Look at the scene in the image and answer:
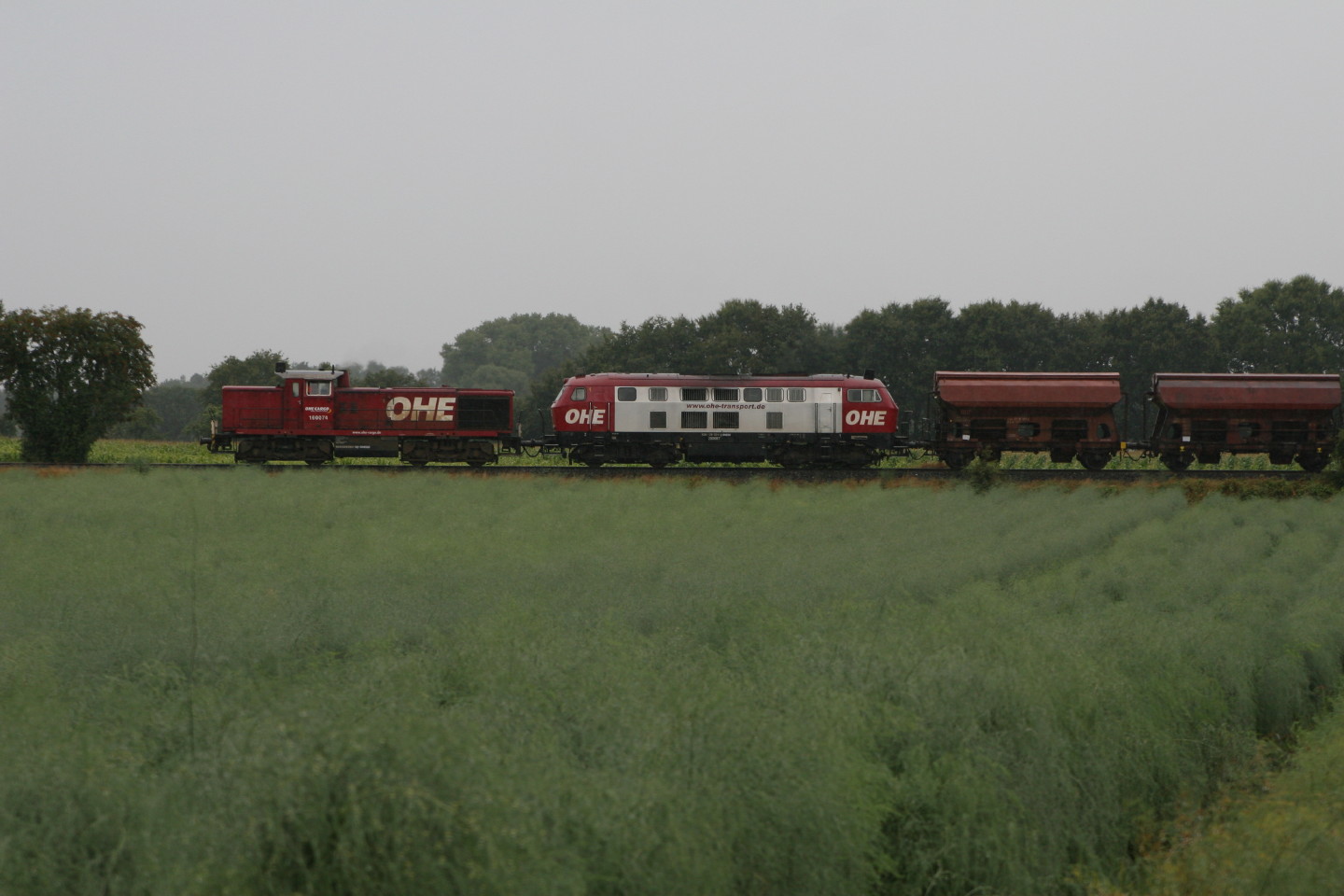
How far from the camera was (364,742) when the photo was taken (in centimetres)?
448

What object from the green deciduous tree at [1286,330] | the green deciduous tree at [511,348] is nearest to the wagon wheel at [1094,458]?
the green deciduous tree at [1286,330]

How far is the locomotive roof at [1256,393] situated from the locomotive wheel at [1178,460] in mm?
1680

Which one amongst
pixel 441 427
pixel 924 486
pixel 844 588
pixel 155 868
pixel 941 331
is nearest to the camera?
pixel 155 868

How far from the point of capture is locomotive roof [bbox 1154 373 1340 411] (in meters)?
32.6

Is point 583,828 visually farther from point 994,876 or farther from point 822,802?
point 994,876

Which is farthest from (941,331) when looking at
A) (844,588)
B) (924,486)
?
(844,588)

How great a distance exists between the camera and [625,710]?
6648mm

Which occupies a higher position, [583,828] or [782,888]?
[583,828]

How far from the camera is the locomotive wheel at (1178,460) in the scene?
110 ft

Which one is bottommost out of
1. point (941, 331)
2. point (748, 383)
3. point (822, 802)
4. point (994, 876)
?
point (994, 876)

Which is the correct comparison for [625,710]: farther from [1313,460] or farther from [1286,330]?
[1286,330]

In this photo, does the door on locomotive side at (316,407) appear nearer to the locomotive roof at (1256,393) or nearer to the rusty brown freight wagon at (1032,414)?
the rusty brown freight wagon at (1032,414)

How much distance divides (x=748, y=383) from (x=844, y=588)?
22.4 meters

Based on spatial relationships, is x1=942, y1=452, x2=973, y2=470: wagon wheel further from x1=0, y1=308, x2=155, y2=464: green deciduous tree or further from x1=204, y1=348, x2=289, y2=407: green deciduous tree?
x1=204, y1=348, x2=289, y2=407: green deciduous tree
